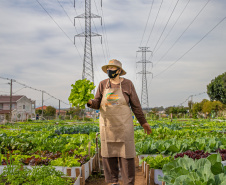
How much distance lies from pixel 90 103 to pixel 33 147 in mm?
3625

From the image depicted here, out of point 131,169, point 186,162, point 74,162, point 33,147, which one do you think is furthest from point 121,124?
point 33,147

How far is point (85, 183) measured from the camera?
4.72 meters

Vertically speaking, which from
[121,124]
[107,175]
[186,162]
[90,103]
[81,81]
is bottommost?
[107,175]

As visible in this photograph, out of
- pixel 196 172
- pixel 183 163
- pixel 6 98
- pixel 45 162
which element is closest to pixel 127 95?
pixel 183 163

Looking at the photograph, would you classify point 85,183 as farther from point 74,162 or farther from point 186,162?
point 186,162

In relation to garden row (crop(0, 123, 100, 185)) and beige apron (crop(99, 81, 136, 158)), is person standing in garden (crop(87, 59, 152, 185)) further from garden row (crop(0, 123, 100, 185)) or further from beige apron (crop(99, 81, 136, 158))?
garden row (crop(0, 123, 100, 185))

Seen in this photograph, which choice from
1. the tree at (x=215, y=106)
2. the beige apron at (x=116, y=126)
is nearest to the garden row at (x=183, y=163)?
the beige apron at (x=116, y=126)

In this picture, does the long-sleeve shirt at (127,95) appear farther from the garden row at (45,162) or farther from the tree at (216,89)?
the tree at (216,89)

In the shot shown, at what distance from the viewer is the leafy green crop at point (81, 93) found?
3635 millimetres

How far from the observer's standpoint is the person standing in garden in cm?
369

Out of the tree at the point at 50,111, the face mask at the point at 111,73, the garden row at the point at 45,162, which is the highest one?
the tree at the point at 50,111

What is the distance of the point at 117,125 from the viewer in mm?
3676

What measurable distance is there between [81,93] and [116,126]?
661 mm

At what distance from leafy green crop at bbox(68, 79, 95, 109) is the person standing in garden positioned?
0.41 ft
